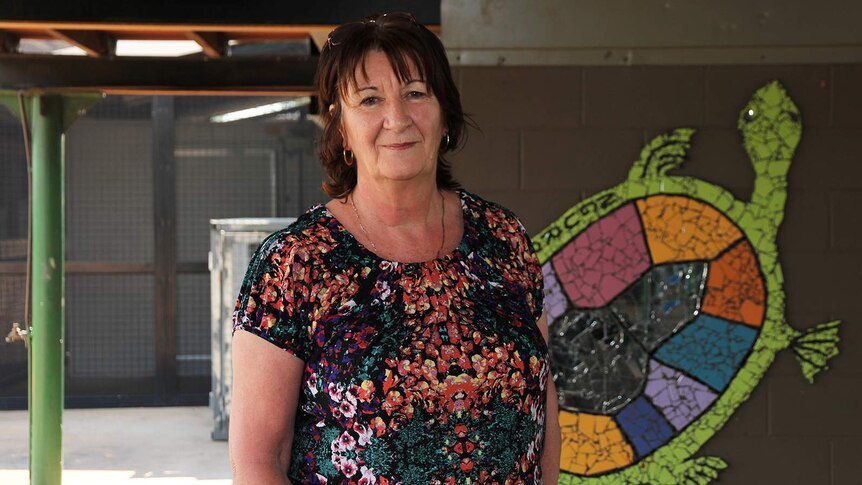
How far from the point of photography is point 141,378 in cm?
906

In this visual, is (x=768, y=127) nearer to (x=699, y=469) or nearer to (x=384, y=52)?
(x=699, y=469)

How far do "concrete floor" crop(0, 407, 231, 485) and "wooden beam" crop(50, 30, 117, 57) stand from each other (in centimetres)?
306

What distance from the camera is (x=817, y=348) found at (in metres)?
3.69

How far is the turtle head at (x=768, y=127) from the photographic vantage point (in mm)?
3668

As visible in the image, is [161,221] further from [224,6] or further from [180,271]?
[224,6]

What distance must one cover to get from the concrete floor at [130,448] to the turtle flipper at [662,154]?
4.01 m

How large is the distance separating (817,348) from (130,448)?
17.3 ft

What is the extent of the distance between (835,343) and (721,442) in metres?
0.48

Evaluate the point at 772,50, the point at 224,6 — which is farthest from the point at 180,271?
the point at 772,50

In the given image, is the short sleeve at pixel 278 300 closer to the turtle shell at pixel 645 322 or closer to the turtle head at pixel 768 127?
the turtle shell at pixel 645 322

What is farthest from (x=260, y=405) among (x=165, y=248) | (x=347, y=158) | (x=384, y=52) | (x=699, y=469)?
(x=165, y=248)

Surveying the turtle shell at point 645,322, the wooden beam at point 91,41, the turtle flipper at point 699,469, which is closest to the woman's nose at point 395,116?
the turtle shell at point 645,322

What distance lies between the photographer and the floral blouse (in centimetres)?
164

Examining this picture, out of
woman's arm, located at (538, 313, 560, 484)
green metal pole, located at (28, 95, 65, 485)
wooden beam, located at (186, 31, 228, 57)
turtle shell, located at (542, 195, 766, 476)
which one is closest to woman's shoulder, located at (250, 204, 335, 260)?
woman's arm, located at (538, 313, 560, 484)
